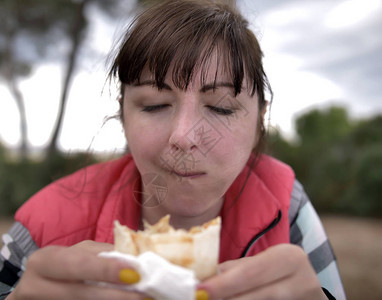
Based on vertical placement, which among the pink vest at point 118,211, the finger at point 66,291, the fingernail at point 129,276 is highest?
the fingernail at point 129,276

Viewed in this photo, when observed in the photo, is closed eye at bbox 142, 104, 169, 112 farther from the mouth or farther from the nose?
the mouth

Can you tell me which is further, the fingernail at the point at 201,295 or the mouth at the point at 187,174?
the mouth at the point at 187,174

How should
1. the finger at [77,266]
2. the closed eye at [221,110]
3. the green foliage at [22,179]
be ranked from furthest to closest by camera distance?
the green foliage at [22,179]
the closed eye at [221,110]
the finger at [77,266]

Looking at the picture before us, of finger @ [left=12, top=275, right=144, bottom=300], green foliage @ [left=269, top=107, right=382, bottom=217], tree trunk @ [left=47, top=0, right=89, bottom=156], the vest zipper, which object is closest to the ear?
the vest zipper

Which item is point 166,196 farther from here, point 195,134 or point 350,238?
point 350,238

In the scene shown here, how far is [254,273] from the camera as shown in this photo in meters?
0.87

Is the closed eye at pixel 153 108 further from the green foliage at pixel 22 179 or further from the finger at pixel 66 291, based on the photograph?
the green foliage at pixel 22 179

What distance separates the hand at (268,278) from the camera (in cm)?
84

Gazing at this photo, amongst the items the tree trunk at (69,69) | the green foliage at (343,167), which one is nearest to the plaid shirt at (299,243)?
the green foliage at (343,167)

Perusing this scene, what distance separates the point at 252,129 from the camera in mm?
1425

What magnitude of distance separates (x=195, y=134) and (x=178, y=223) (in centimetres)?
52

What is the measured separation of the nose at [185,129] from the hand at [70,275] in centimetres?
48

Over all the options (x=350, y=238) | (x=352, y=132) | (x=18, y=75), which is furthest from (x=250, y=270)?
(x=18, y=75)

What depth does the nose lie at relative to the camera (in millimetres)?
1168
